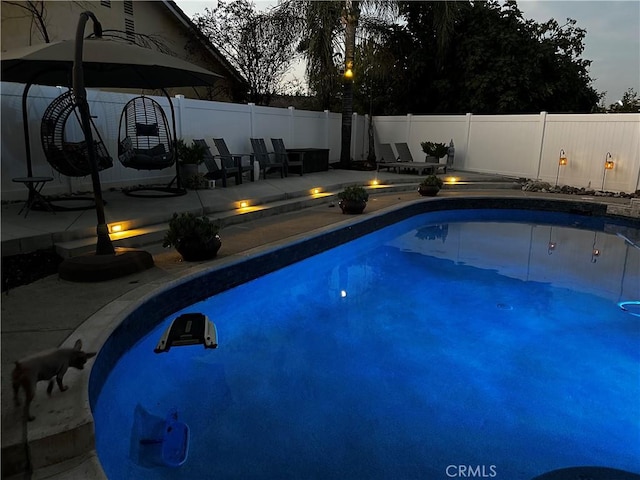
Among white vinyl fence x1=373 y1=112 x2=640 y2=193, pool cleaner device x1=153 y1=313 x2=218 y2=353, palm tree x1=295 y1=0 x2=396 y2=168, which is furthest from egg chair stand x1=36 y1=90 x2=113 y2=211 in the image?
white vinyl fence x1=373 y1=112 x2=640 y2=193

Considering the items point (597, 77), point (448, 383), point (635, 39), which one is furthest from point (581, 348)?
point (597, 77)

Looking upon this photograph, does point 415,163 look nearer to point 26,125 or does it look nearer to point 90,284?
point 26,125

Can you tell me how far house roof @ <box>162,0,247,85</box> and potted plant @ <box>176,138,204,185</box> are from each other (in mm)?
6314

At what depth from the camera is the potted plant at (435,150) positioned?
1293cm

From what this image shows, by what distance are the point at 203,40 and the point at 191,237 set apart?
10.5m

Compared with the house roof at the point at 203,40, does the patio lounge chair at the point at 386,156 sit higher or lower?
lower

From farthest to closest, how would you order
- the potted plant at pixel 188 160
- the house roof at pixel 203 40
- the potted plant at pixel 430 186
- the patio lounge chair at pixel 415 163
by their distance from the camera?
the patio lounge chair at pixel 415 163 < the house roof at pixel 203 40 < the potted plant at pixel 430 186 < the potted plant at pixel 188 160

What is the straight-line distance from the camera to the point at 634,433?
2994mm

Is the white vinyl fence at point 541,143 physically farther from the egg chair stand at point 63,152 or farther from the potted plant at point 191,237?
the egg chair stand at point 63,152

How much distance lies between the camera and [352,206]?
740 cm

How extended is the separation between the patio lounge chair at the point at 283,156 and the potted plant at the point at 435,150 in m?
4.46

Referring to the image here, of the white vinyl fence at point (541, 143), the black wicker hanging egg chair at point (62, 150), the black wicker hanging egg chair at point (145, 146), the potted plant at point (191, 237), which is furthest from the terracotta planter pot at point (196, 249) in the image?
the white vinyl fence at point (541, 143)

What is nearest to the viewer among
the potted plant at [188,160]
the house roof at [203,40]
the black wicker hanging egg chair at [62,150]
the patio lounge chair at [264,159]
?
the black wicker hanging egg chair at [62,150]

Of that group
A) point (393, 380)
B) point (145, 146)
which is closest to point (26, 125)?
point (145, 146)
